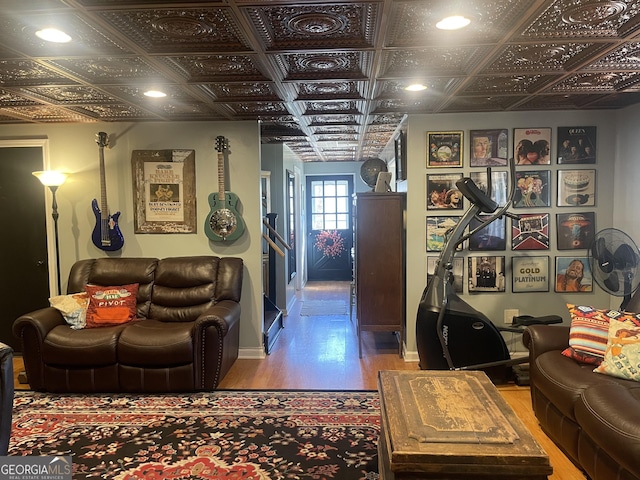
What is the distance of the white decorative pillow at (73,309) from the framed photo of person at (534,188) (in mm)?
3797

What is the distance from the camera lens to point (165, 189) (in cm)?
417

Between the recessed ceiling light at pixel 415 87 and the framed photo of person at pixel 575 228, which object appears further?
the framed photo of person at pixel 575 228

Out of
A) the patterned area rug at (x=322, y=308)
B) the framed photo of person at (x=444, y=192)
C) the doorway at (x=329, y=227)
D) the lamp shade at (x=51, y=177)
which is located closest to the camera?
the lamp shade at (x=51, y=177)

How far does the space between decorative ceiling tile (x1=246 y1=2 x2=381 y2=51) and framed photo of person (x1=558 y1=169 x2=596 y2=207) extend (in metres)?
2.54

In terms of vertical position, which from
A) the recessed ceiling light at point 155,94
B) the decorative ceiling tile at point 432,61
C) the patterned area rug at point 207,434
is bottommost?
the patterned area rug at point 207,434

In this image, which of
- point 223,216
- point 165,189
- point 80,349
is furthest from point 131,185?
point 80,349

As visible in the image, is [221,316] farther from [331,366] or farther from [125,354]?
[331,366]

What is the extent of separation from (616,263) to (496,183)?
3.81ft

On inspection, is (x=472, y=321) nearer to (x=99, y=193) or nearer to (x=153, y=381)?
(x=153, y=381)

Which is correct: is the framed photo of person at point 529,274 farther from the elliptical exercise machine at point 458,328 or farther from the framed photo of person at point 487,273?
the elliptical exercise machine at point 458,328

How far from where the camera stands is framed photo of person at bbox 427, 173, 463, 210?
390 cm

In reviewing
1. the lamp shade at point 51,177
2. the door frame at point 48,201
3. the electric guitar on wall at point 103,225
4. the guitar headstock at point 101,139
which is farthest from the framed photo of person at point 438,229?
the door frame at point 48,201

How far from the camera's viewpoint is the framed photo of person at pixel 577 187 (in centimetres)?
384

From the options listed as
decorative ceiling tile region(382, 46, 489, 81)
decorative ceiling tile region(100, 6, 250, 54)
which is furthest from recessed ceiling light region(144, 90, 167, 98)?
decorative ceiling tile region(382, 46, 489, 81)
